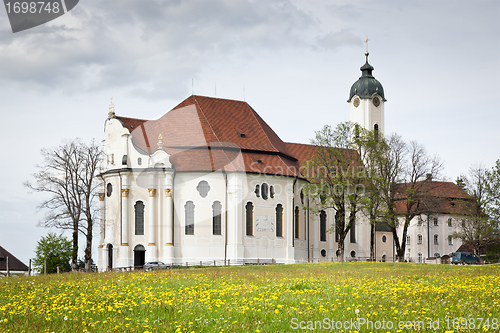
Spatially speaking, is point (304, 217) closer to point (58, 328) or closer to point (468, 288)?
point (468, 288)

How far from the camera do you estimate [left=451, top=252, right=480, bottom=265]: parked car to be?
68.6 metres

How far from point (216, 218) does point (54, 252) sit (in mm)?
20812

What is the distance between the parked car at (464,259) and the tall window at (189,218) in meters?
29.7

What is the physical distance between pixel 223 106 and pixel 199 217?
13273 millimetres

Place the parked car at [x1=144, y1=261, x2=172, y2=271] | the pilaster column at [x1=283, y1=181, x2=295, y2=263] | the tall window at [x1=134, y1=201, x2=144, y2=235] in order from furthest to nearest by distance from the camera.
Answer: the pilaster column at [x1=283, y1=181, x2=295, y2=263] < the tall window at [x1=134, y1=201, x2=144, y2=235] < the parked car at [x1=144, y1=261, x2=172, y2=271]

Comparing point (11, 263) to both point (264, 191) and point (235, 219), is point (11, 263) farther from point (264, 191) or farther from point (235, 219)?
point (264, 191)

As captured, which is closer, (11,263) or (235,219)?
(235,219)

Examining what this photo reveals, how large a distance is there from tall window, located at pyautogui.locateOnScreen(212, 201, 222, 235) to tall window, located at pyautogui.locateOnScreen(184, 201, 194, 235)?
200 centimetres

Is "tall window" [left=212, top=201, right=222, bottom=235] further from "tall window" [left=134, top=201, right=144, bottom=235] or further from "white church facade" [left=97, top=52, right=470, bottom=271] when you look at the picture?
"tall window" [left=134, top=201, right=144, bottom=235]

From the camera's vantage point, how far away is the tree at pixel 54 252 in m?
66.8

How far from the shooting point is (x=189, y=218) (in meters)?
59.3

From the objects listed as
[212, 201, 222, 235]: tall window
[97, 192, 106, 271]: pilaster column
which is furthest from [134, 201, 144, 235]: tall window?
[212, 201, 222, 235]: tall window

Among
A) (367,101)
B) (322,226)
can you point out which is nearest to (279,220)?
(322,226)

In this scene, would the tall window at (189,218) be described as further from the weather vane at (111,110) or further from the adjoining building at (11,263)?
the adjoining building at (11,263)
